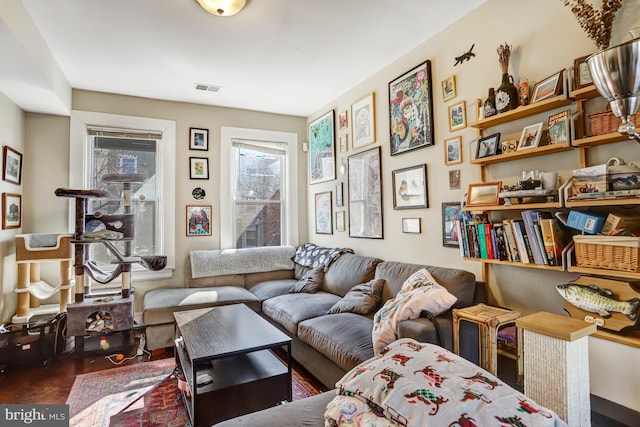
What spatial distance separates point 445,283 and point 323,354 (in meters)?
0.96

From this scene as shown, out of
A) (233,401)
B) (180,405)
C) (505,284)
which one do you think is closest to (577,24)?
(505,284)

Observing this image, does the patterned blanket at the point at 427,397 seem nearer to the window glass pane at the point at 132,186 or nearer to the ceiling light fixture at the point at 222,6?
the ceiling light fixture at the point at 222,6

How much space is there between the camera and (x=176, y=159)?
4.11 metres

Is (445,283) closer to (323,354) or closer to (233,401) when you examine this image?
(323,354)

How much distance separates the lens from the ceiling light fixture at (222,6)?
2250 millimetres

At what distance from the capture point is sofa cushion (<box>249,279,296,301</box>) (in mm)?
3658

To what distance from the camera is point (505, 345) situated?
214 cm

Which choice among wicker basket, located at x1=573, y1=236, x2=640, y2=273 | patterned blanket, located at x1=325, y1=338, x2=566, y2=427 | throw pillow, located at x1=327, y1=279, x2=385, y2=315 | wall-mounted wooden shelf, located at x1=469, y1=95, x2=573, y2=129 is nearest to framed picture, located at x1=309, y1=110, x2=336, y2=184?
throw pillow, located at x1=327, y1=279, x2=385, y2=315

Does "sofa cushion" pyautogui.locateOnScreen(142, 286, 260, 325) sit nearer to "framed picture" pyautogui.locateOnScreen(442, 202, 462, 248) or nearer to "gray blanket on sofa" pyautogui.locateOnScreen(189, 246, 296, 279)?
"gray blanket on sofa" pyautogui.locateOnScreen(189, 246, 296, 279)

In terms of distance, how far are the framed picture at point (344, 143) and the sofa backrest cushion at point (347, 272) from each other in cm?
120

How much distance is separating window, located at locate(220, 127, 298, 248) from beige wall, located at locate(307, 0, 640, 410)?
1.64 meters

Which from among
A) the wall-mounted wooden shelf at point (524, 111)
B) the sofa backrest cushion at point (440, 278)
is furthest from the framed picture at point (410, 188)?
the wall-mounted wooden shelf at point (524, 111)

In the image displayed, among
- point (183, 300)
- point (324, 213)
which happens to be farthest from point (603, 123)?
point (183, 300)

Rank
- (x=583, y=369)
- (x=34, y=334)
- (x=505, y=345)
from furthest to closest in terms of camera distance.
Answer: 1. (x=34, y=334)
2. (x=505, y=345)
3. (x=583, y=369)
